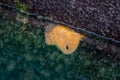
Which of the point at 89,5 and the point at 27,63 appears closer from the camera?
the point at 89,5

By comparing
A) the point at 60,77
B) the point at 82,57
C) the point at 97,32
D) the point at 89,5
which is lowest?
the point at 60,77

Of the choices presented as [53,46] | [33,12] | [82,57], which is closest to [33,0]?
[33,12]

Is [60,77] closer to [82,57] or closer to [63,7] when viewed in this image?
[82,57]

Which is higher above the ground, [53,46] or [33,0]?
[33,0]

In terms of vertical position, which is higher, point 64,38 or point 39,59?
point 64,38
